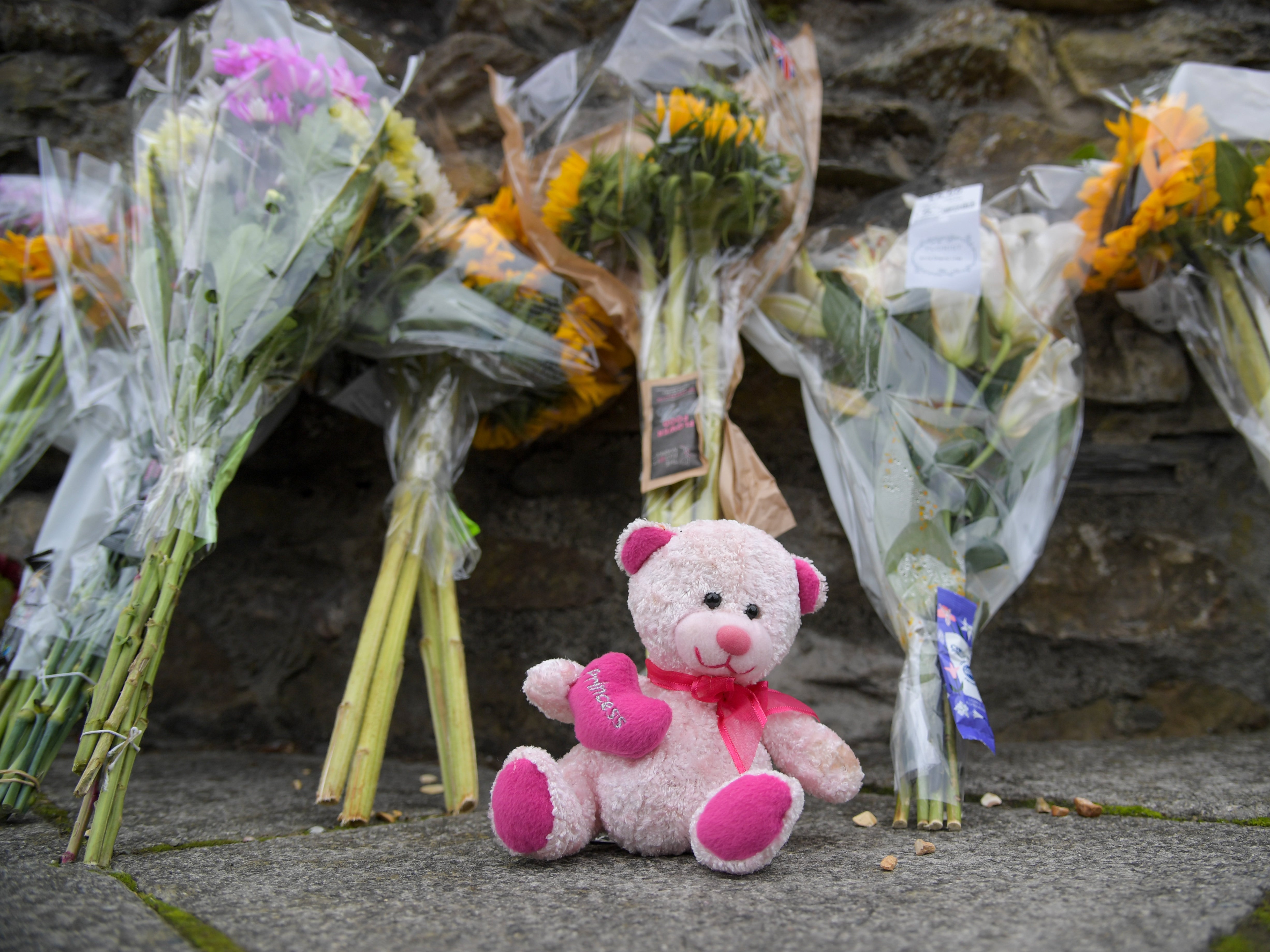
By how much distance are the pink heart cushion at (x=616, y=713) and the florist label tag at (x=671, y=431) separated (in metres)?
0.34

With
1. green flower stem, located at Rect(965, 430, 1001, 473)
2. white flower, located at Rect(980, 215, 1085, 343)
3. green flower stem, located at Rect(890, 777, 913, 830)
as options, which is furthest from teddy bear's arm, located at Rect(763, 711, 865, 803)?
white flower, located at Rect(980, 215, 1085, 343)

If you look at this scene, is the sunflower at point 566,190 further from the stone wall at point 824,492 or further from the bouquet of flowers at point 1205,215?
the bouquet of flowers at point 1205,215

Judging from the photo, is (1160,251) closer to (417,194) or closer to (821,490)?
(821,490)

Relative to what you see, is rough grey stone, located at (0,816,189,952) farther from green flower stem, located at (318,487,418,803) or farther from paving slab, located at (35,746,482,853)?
green flower stem, located at (318,487,418,803)

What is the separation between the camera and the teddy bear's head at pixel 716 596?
0.97 metres

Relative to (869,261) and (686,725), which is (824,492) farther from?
(686,725)

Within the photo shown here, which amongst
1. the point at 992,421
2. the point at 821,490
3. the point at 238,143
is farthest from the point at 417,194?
the point at 992,421

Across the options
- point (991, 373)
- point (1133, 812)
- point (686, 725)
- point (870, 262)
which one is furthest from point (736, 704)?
point (870, 262)

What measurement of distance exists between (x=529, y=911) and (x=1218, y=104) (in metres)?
1.54

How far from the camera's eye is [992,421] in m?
Answer: 1.31

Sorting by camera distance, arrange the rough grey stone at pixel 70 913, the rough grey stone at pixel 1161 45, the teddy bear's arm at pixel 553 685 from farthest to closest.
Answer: the rough grey stone at pixel 1161 45
the teddy bear's arm at pixel 553 685
the rough grey stone at pixel 70 913

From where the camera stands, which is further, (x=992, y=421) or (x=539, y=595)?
(x=539, y=595)

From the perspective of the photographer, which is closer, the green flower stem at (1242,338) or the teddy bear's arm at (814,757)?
the teddy bear's arm at (814,757)

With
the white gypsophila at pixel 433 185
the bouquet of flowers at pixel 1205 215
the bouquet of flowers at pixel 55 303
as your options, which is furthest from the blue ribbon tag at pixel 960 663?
the bouquet of flowers at pixel 55 303
